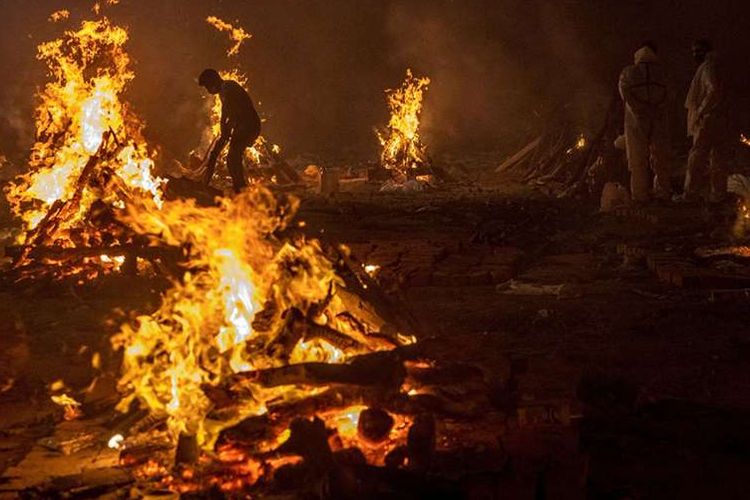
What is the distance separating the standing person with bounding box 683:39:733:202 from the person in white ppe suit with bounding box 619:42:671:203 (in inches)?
16.5

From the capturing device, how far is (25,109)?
2509cm

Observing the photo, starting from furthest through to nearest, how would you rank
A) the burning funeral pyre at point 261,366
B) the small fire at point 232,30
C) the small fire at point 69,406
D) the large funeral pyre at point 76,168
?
the small fire at point 232,30
the large funeral pyre at point 76,168
the small fire at point 69,406
the burning funeral pyre at point 261,366

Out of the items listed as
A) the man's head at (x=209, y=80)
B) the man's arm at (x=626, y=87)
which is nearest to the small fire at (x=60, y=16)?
the man's head at (x=209, y=80)

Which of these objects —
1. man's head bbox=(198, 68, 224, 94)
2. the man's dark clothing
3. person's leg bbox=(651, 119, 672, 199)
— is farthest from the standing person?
man's head bbox=(198, 68, 224, 94)

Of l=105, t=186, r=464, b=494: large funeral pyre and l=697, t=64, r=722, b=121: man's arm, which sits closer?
l=105, t=186, r=464, b=494: large funeral pyre

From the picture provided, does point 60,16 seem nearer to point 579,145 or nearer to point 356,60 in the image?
point 356,60

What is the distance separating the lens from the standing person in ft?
39.4

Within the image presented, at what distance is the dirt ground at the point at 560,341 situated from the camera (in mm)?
4055

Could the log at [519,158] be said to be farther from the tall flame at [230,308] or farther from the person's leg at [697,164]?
the tall flame at [230,308]

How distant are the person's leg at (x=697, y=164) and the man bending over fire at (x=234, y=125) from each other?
653cm

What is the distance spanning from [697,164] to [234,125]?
6.90 meters

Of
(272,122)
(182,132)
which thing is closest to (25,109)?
(182,132)

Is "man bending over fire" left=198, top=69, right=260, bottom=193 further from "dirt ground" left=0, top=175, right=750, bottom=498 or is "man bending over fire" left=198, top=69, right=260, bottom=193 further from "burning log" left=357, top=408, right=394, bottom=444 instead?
"burning log" left=357, top=408, right=394, bottom=444

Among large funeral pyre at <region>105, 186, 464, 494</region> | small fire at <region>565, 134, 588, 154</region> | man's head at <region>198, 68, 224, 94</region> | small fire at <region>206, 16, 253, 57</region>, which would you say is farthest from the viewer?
small fire at <region>206, 16, 253, 57</region>
